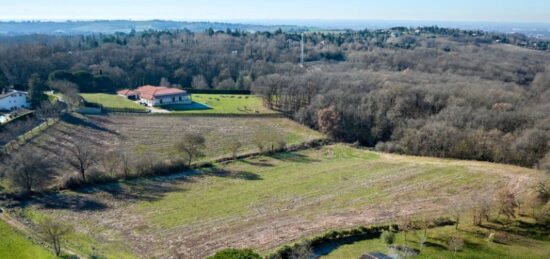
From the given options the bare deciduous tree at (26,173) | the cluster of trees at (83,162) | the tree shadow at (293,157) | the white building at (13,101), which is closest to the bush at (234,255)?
the bare deciduous tree at (26,173)

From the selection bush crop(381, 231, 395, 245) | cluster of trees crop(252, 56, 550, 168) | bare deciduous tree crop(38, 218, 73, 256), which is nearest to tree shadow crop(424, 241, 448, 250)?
bush crop(381, 231, 395, 245)

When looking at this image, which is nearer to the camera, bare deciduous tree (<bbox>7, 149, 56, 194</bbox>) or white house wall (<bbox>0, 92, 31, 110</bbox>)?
bare deciduous tree (<bbox>7, 149, 56, 194</bbox>)

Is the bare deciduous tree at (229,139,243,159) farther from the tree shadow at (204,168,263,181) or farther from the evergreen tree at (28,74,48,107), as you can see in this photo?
the evergreen tree at (28,74,48,107)

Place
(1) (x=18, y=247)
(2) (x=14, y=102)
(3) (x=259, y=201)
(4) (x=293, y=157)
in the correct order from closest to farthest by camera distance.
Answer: (1) (x=18, y=247) < (3) (x=259, y=201) < (4) (x=293, y=157) < (2) (x=14, y=102)

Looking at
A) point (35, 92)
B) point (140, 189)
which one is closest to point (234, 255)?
point (140, 189)

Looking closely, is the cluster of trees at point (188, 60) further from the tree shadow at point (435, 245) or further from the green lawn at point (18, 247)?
the tree shadow at point (435, 245)

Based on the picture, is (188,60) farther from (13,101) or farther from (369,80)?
(369,80)

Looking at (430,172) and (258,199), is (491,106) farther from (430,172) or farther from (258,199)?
(258,199)
